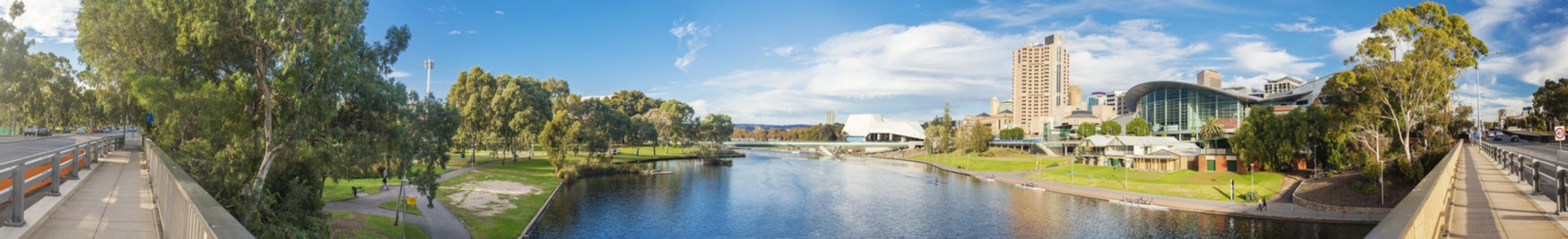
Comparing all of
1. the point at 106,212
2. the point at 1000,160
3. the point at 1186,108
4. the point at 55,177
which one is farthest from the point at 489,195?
the point at 1186,108

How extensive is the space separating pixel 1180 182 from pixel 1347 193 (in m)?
17.6

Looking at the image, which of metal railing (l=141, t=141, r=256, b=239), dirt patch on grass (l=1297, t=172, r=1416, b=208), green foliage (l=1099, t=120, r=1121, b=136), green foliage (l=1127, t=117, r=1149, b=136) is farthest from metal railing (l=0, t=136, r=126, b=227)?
green foliage (l=1099, t=120, r=1121, b=136)

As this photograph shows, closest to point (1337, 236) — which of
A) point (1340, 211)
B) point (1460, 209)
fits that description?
point (1340, 211)

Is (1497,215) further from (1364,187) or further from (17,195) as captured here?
(1364,187)

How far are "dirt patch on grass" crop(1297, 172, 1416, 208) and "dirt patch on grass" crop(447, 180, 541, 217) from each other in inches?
2102

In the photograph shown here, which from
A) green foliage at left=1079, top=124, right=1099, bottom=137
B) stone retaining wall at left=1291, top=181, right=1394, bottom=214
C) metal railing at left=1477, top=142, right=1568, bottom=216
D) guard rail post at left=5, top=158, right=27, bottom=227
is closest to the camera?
guard rail post at left=5, top=158, right=27, bottom=227

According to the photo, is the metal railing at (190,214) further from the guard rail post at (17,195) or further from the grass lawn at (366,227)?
the grass lawn at (366,227)

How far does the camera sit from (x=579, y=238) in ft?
127

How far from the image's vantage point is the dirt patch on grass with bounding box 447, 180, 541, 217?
44.6 meters

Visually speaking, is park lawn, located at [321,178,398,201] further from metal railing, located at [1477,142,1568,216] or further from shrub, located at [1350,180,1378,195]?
shrub, located at [1350,180,1378,195]

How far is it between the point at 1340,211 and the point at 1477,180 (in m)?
32.0

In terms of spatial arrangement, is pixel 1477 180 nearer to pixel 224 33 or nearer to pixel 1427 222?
pixel 1427 222

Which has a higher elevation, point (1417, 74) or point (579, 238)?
point (1417, 74)

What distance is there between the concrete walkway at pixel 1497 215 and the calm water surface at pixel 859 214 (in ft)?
87.2
